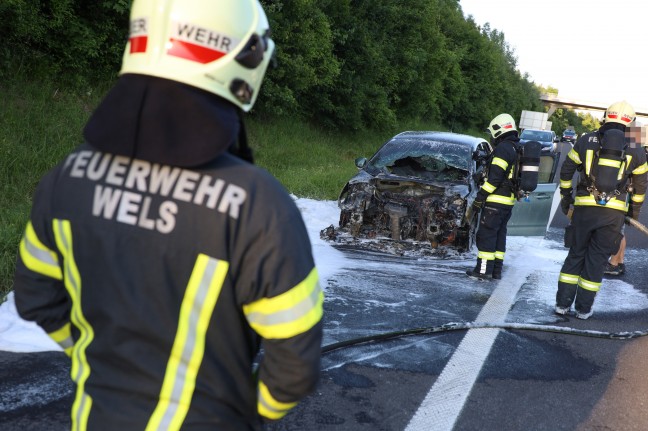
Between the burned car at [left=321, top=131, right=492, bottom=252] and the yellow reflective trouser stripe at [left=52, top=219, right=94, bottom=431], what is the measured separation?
7193 millimetres

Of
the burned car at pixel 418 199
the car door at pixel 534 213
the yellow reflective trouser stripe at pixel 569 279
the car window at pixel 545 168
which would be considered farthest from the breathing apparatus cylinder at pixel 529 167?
the car window at pixel 545 168

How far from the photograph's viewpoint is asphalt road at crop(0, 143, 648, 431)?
367cm

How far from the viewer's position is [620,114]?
20.0ft

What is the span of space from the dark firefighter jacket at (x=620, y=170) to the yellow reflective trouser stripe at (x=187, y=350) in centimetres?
547

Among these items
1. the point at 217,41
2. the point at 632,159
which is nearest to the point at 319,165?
the point at 632,159

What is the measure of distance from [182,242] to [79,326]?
405mm

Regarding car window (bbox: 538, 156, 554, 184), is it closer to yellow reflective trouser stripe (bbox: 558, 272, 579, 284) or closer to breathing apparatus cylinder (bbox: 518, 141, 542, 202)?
breathing apparatus cylinder (bbox: 518, 141, 542, 202)

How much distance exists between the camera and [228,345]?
1493 millimetres

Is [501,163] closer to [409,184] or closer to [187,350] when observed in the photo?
[409,184]

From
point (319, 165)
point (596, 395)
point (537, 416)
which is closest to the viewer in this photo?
point (537, 416)

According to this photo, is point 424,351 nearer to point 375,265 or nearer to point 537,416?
point 537,416

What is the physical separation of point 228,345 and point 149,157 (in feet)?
1.45

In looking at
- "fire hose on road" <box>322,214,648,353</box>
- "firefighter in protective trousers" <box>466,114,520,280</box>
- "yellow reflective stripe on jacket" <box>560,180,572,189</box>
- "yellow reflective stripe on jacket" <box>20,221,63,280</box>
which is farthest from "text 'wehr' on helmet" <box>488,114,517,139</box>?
"yellow reflective stripe on jacket" <box>20,221,63,280</box>

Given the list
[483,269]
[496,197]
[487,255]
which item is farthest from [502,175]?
[483,269]
